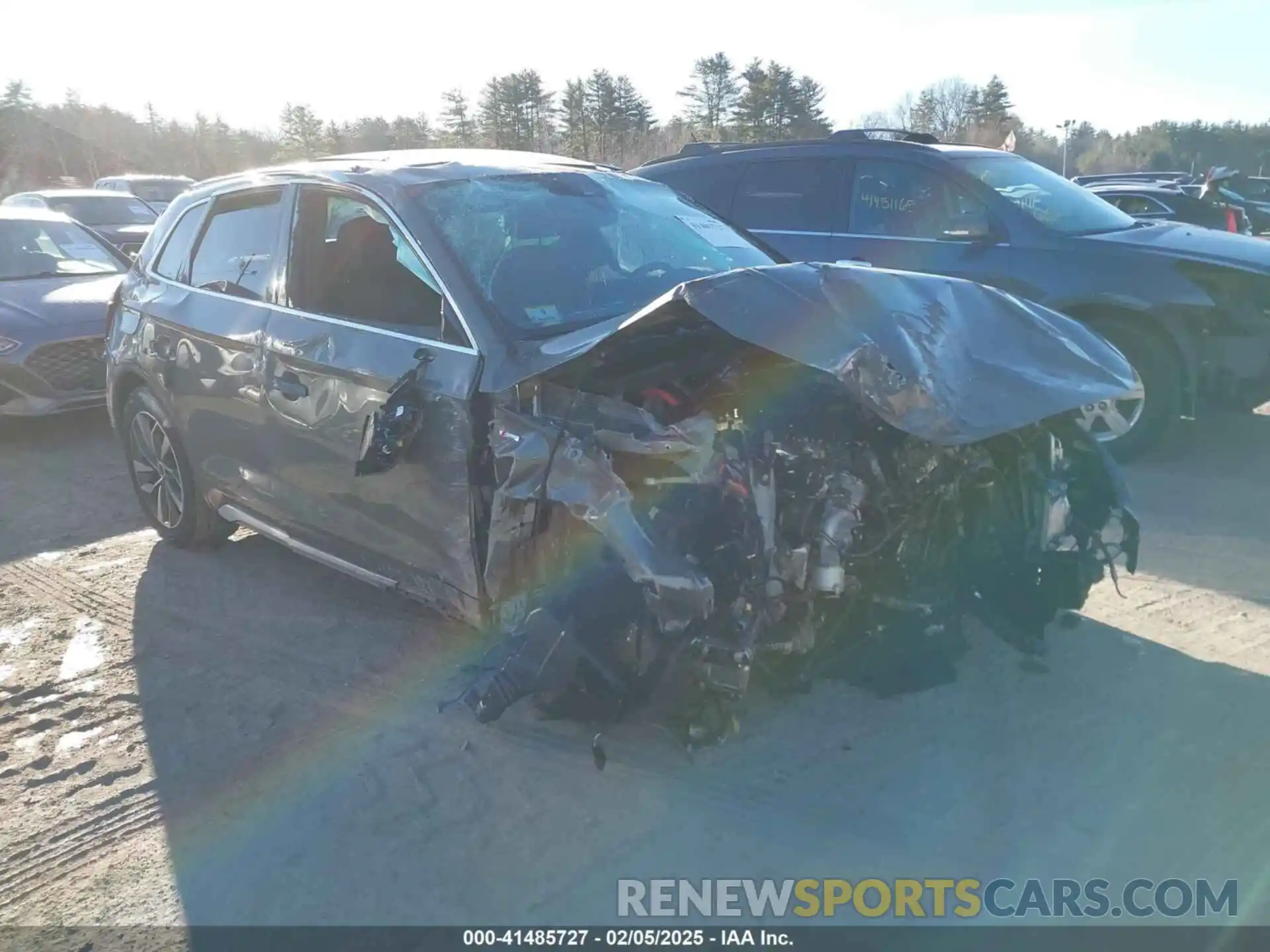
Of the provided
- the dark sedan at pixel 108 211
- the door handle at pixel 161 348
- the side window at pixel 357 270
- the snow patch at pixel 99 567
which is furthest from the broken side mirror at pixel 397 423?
the dark sedan at pixel 108 211

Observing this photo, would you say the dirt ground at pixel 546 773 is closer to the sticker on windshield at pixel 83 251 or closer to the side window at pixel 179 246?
the side window at pixel 179 246

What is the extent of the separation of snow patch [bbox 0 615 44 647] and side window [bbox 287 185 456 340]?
2.00 metres

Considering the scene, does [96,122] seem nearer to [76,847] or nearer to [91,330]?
[91,330]

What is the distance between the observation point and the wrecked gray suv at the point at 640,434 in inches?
132

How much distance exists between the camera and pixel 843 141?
790cm

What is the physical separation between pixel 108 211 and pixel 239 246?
12.8 metres

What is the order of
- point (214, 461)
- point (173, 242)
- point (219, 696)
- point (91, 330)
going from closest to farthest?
point (219, 696) → point (214, 461) → point (173, 242) → point (91, 330)

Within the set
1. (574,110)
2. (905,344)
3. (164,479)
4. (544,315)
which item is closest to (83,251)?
(164,479)

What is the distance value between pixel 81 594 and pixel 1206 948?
499cm

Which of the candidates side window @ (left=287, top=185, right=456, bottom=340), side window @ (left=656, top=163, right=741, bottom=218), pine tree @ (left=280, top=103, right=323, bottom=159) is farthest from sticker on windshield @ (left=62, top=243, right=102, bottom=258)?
pine tree @ (left=280, top=103, right=323, bottom=159)

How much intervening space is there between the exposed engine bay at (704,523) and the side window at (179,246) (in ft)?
9.04

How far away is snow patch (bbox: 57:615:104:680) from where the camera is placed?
451cm

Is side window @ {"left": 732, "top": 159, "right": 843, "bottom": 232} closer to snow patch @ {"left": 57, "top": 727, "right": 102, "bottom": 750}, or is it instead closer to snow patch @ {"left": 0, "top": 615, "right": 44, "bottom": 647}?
snow patch @ {"left": 0, "top": 615, "right": 44, "bottom": 647}

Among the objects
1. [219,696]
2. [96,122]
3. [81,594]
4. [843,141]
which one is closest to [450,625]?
[219,696]
